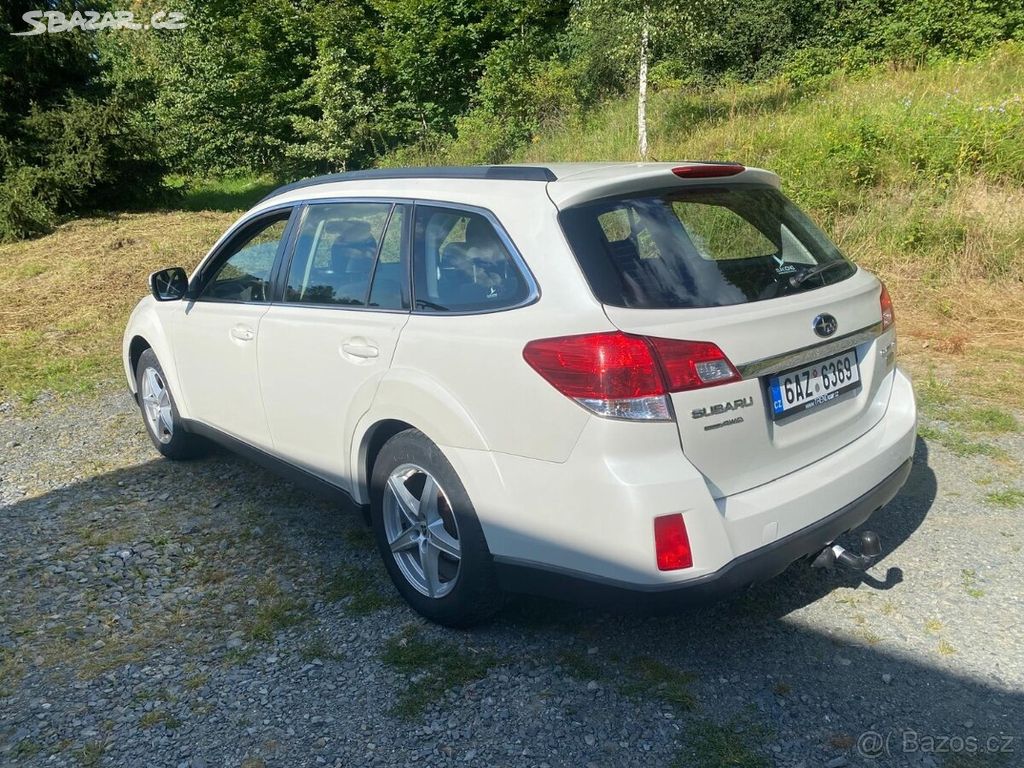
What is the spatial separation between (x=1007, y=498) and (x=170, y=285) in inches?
187

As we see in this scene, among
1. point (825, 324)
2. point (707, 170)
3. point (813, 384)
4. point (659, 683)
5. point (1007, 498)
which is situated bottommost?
point (1007, 498)

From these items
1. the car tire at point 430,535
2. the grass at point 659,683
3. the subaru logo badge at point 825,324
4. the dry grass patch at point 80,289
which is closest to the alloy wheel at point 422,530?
the car tire at point 430,535

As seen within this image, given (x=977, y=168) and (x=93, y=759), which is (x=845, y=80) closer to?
(x=977, y=168)

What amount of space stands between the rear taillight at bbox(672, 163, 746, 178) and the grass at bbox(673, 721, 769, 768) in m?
1.96

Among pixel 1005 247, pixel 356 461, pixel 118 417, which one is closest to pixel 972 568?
pixel 356 461

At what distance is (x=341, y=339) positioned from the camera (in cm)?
340

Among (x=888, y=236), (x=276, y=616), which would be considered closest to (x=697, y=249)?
(x=276, y=616)

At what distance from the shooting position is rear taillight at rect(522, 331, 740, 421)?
8.05ft

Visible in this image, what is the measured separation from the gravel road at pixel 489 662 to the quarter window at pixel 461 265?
131cm

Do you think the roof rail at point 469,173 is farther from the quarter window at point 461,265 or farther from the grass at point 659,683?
the grass at point 659,683

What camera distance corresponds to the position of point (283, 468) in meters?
4.00

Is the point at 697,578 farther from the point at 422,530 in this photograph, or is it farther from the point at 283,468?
the point at 283,468

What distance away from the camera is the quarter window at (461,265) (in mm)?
2844

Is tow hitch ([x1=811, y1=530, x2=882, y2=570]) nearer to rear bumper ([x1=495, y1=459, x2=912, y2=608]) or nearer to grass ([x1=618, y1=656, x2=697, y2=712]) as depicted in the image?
rear bumper ([x1=495, y1=459, x2=912, y2=608])
